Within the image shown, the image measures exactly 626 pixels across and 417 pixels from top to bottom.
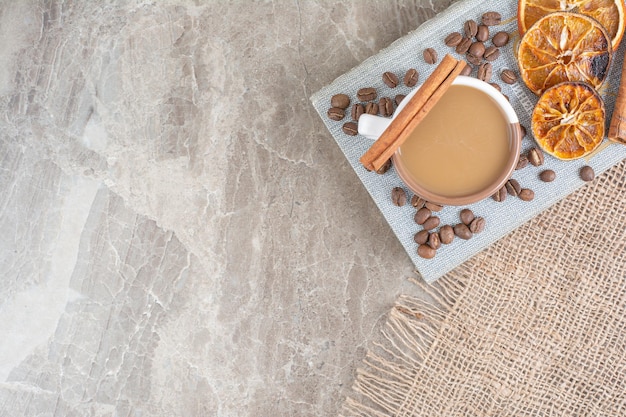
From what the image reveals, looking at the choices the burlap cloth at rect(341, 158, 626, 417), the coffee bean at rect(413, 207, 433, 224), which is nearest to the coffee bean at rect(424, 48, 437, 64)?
the coffee bean at rect(413, 207, 433, 224)

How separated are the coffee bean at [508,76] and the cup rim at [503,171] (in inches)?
5.6

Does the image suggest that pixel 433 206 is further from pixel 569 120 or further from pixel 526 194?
pixel 569 120

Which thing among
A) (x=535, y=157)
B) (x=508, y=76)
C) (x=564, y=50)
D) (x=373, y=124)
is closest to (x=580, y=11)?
(x=564, y=50)

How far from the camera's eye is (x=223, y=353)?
5.28ft

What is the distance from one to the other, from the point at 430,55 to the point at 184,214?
0.72m

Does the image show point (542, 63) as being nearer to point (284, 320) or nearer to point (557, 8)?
point (557, 8)

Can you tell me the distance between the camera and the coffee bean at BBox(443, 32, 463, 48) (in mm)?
1401

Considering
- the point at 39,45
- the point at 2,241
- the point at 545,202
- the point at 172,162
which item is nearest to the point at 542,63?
the point at 545,202

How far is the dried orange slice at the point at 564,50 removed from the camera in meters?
1.34

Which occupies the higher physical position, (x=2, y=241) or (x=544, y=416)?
(x=2, y=241)

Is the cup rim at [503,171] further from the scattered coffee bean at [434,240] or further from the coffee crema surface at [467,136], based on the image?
the scattered coffee bean at [434,240]

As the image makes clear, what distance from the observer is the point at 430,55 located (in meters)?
1.39

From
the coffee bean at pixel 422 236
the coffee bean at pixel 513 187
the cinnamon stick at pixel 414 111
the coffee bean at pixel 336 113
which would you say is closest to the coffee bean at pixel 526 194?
the coffee bean at pixel 513 187

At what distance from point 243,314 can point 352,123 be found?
56cm
